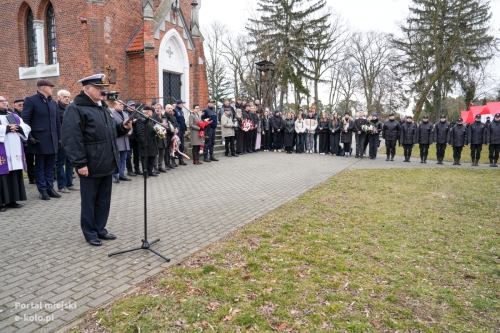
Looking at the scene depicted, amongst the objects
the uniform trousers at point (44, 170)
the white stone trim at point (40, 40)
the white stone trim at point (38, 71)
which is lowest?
the uniform trousers at point (44, 170)

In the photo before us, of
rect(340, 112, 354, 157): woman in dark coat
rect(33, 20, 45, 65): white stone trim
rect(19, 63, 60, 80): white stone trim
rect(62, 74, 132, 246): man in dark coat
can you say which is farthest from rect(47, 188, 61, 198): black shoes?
rect(340, 112, 354, 157): woman in dark coat

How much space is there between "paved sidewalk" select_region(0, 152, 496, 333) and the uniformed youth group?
1.71 feet

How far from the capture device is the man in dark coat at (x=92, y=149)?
4562mm

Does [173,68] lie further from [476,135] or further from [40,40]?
[476,135]

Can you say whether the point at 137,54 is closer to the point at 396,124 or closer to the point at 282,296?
the point at 396,124

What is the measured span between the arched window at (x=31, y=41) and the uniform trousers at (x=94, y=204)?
1593 cm

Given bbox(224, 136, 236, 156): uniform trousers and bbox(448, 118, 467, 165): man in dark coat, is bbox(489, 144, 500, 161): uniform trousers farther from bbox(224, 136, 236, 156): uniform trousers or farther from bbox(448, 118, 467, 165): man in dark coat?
bbox(224, 136, 236, 156): uniform trousers

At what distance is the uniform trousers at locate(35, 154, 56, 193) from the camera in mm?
7585

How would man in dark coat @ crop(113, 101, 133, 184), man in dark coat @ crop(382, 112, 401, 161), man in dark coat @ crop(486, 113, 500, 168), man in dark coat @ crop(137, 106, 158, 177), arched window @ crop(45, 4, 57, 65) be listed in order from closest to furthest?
man in dark coat @ crop(113, 101, 133, 184) → man in dark coat @ crop(137, 106, 158, 177) → man in dark coat @ crop(486, 113, 500, 168) → man in dark coat @ crop(382, 112, 401, 161) → arched window @ crop(45, 4, 57, 65)

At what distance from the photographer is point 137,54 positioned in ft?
54.1

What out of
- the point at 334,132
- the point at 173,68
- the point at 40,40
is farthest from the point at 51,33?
the point at 334,132

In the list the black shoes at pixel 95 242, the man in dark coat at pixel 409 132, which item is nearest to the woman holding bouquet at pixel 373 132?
the man in dark coat at pixel 409 132

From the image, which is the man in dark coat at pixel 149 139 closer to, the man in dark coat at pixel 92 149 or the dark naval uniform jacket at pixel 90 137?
the man in dark coat at pixel 92 149

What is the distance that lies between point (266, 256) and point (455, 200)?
19.3 feet
